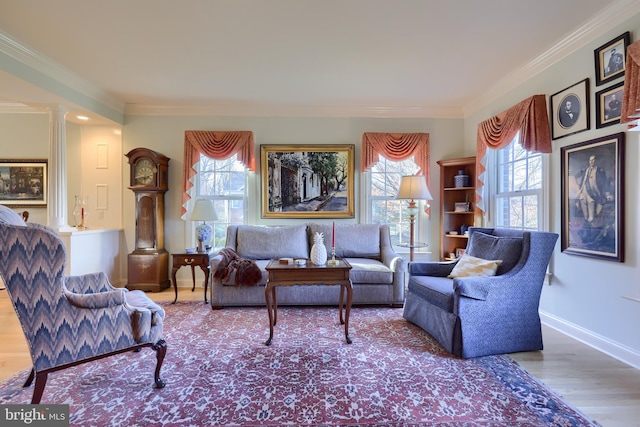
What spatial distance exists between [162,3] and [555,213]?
13.0 feet

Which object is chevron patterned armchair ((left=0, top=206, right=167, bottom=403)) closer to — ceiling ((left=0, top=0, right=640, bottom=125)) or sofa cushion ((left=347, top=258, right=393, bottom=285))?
ceiling ((left=0, top=0, right=640, bottom=125))

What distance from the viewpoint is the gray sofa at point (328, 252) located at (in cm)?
360

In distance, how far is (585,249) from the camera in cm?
271

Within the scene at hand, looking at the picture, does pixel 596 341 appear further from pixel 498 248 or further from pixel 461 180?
pixel 461 180

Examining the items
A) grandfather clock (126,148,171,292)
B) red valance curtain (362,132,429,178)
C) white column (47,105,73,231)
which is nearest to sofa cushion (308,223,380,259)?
red valance curtain (362,132,429,178)

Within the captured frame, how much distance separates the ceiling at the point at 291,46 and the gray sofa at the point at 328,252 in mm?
1864

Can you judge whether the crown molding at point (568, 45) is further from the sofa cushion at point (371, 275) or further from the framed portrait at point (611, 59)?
the sofa cushion at point (371, 275)

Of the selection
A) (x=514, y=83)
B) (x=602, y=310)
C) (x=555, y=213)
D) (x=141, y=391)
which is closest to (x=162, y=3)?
(x=141, y=391)

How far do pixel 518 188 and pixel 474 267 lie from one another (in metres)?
1.53

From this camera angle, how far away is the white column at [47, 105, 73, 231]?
3719 mm

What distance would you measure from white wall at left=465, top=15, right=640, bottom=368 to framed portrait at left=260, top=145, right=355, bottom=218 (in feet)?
7.95

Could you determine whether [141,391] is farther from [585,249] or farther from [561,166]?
[561,166]

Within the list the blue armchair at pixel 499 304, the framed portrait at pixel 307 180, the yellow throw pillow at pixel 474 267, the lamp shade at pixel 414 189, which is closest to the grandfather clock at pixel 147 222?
the framed portrait at pixel 307 180

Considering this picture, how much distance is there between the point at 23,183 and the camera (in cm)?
474
